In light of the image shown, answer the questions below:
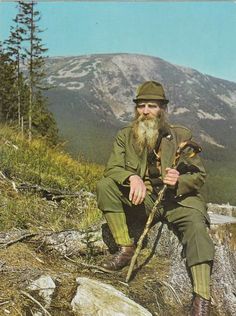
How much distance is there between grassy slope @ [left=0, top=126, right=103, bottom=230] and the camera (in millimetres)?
5633

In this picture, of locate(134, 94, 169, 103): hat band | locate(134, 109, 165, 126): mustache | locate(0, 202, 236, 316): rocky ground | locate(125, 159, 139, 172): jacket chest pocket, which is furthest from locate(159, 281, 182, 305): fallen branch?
locate(134, 94, 169, 103): hat band

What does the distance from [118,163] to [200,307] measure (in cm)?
151

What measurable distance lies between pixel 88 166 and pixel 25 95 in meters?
28.8

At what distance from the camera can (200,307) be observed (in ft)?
13.8

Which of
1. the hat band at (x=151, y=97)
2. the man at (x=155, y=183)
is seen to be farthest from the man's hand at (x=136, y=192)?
the hat band at (x=151, y=97)

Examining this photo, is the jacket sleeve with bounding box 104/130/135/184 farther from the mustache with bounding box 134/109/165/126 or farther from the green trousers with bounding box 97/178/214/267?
the mustache with bounding box 134/109/165/126

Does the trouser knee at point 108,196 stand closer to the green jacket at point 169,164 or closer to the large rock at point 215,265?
the green jacket at point 169,164

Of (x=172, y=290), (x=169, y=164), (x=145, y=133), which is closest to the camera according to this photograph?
(x=172, y=290)

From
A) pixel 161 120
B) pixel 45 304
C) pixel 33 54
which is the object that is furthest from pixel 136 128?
pixel 33 54

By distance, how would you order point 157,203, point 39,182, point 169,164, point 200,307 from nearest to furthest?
point 200,307, point 157,203, point 169,164, point 39,182

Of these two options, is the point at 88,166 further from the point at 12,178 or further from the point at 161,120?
the point at 161,120

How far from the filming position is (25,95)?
37.6 meters

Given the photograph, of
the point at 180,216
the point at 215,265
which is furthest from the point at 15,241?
the point at 215,265

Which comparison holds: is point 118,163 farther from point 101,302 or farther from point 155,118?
point 101,302
